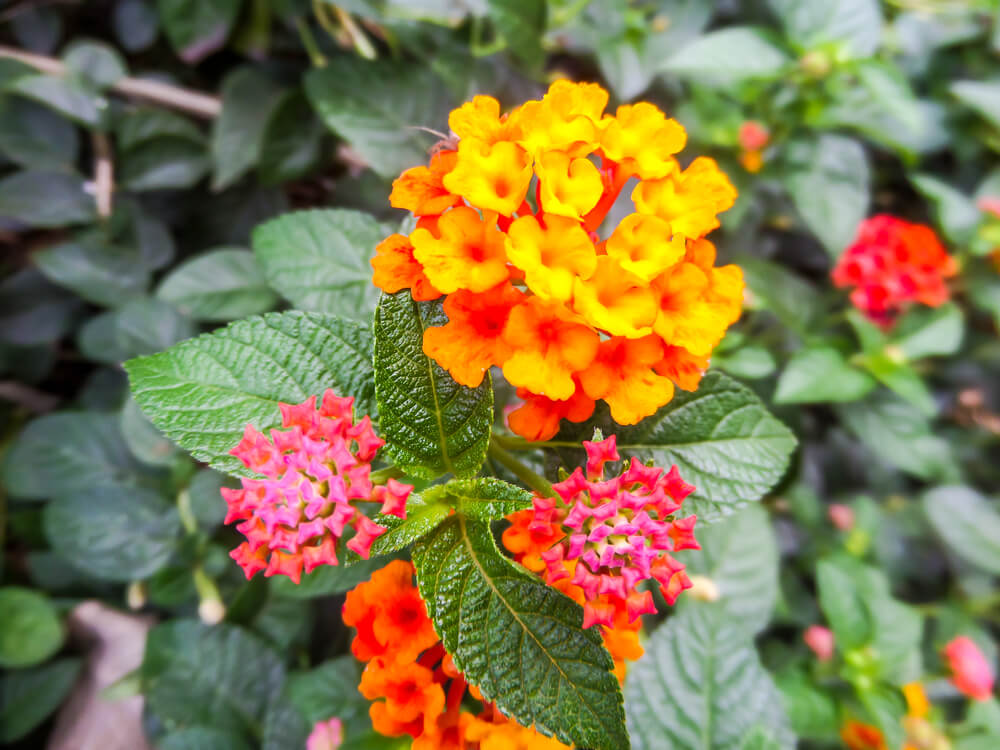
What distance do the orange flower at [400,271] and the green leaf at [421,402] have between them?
0.05ft

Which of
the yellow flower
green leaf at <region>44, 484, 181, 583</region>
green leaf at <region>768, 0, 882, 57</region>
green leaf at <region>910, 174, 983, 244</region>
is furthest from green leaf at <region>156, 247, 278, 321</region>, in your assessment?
green leaf at <region>910, 174, 983, 244</region>

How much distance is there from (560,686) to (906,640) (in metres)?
0.78

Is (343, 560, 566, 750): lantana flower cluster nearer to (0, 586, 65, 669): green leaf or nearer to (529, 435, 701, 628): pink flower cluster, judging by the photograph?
(529, 435, 701, 628): pink flower cluster

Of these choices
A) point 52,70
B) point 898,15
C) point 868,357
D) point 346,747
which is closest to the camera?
point 346,747

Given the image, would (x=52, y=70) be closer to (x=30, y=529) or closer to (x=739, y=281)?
(x=30, y=529)

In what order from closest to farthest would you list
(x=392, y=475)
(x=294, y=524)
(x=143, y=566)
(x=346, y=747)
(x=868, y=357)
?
(x=294, y=524) → (x=392, y=475) → (x=346, y=747) → (x=143, y=566) → (x=868, y=357)

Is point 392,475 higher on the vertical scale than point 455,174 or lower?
lower

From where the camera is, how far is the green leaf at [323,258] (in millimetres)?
693

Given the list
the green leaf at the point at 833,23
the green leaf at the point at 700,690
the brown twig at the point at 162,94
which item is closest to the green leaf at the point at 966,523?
the green leaf at the point at 700,690

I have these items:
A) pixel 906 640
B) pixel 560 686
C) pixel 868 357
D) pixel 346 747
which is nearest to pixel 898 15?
pixel 868 357

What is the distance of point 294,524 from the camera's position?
1.29ft

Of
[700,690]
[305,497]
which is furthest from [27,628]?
[700,690]

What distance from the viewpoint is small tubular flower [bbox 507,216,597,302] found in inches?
16.6

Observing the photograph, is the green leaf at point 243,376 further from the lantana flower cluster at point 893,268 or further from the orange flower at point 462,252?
the lantana flower cluster at point 893,268
